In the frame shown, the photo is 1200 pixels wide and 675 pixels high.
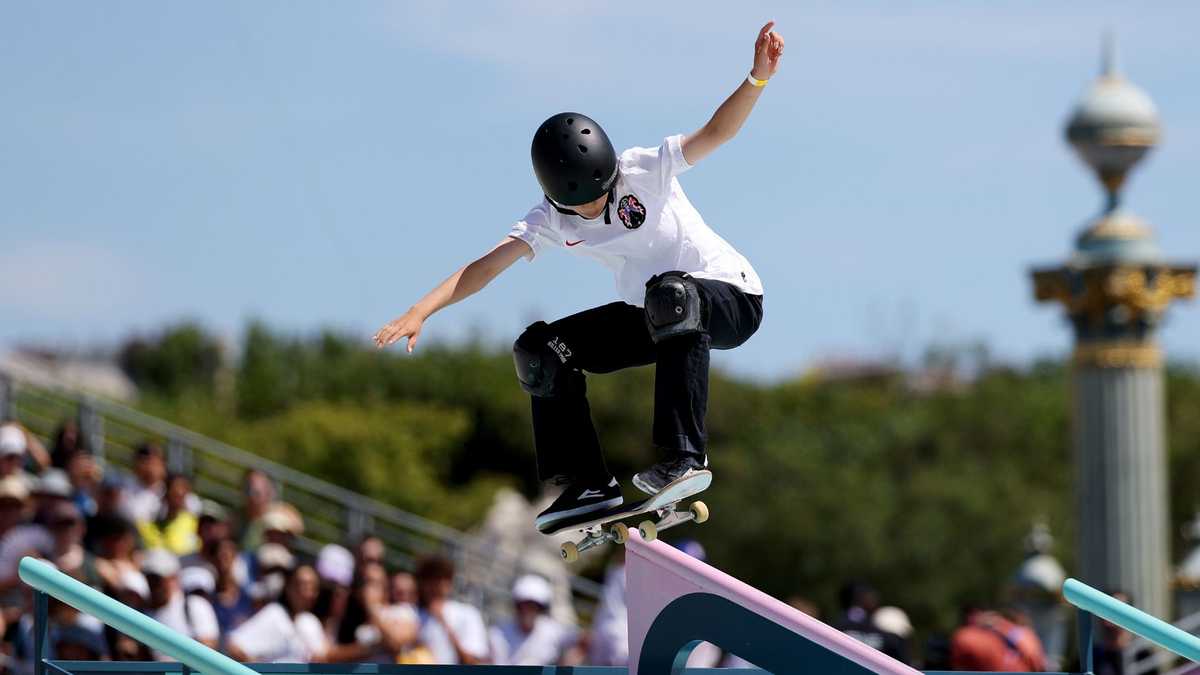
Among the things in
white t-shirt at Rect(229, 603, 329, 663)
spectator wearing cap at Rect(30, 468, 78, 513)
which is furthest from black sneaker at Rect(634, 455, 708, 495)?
spectator wearing cap at Rect(30, 468, 78, 513)

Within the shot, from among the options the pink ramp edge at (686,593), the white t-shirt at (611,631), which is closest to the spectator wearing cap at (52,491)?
the white t-shirt at (611,631)

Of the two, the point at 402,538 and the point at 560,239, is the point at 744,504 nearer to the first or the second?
the point at 402,538

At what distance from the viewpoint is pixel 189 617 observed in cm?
896

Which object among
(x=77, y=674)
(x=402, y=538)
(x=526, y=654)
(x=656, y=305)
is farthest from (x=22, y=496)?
(x=402, y=538)

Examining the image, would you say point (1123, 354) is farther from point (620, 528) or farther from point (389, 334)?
point (389, 334)

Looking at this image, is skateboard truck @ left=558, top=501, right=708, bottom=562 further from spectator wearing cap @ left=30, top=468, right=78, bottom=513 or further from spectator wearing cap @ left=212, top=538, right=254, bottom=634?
spectator wearing cap @ left=30, top=468, right=78, bottom=513

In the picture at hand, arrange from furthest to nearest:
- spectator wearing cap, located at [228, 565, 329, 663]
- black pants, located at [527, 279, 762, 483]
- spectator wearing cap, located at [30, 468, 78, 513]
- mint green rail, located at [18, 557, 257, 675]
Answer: spectator wearing cap, located at [30, 468, 78, 513] < spectator wearing cap, located at [228, 565, 329, 663] < black pants, located at [527, 279, 762, 483] < mint green rail, located at [18, 557, 257, 675]

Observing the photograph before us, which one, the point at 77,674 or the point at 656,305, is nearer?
the point at 77,674

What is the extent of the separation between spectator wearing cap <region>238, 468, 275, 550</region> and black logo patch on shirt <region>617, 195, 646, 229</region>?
245 inches

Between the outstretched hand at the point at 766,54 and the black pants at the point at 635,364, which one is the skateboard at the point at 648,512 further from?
the outstretched hand at the point at 766,54

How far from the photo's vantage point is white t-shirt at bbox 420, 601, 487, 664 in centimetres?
965

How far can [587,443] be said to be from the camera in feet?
20.9

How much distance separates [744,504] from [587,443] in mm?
56590

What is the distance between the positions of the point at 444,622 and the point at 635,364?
13.2 ft
